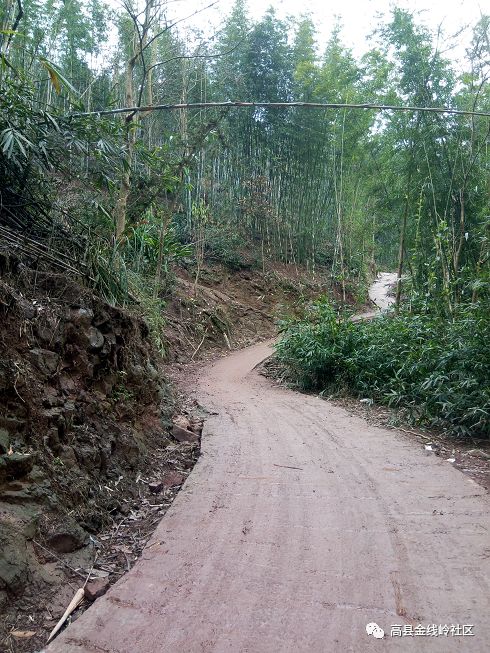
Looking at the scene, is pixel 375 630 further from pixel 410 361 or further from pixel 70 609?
pixel 410 361

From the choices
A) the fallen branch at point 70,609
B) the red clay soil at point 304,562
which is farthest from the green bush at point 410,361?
the fallen branch at point 70,609

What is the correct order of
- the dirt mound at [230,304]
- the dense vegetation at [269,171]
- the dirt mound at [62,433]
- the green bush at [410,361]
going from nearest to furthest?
the dirt mound at [62,433], the dense vegetation at [269,171], the green bush at [410,361], the dirt mound at [230,304]

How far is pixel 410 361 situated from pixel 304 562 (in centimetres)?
453

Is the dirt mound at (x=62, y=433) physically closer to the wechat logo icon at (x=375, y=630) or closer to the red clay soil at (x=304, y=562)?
the red clay soil at (x=304, y=562)

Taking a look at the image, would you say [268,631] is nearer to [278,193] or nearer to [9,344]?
[9,344]

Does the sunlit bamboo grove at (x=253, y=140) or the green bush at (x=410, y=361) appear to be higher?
the sunlit bamboo grove at (x=253, y=140)

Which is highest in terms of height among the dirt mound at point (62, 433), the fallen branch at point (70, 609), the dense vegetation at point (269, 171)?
the dense vegetation at point (269, 171)

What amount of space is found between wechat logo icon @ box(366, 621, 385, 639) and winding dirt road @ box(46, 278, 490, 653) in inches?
0.8

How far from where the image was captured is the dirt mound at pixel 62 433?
7.32 feet

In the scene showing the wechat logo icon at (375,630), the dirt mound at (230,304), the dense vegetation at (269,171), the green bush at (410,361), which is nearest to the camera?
the wechat logo icon at (375,630)

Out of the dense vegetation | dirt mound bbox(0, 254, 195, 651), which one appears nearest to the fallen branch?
dirt mound bbox(0, 254, 195, 651)

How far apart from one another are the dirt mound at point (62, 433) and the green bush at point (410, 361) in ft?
9.65

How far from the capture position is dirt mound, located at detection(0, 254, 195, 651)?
2.23 m

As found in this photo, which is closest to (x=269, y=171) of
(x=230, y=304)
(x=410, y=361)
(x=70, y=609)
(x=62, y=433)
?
(x=230, y=304)
